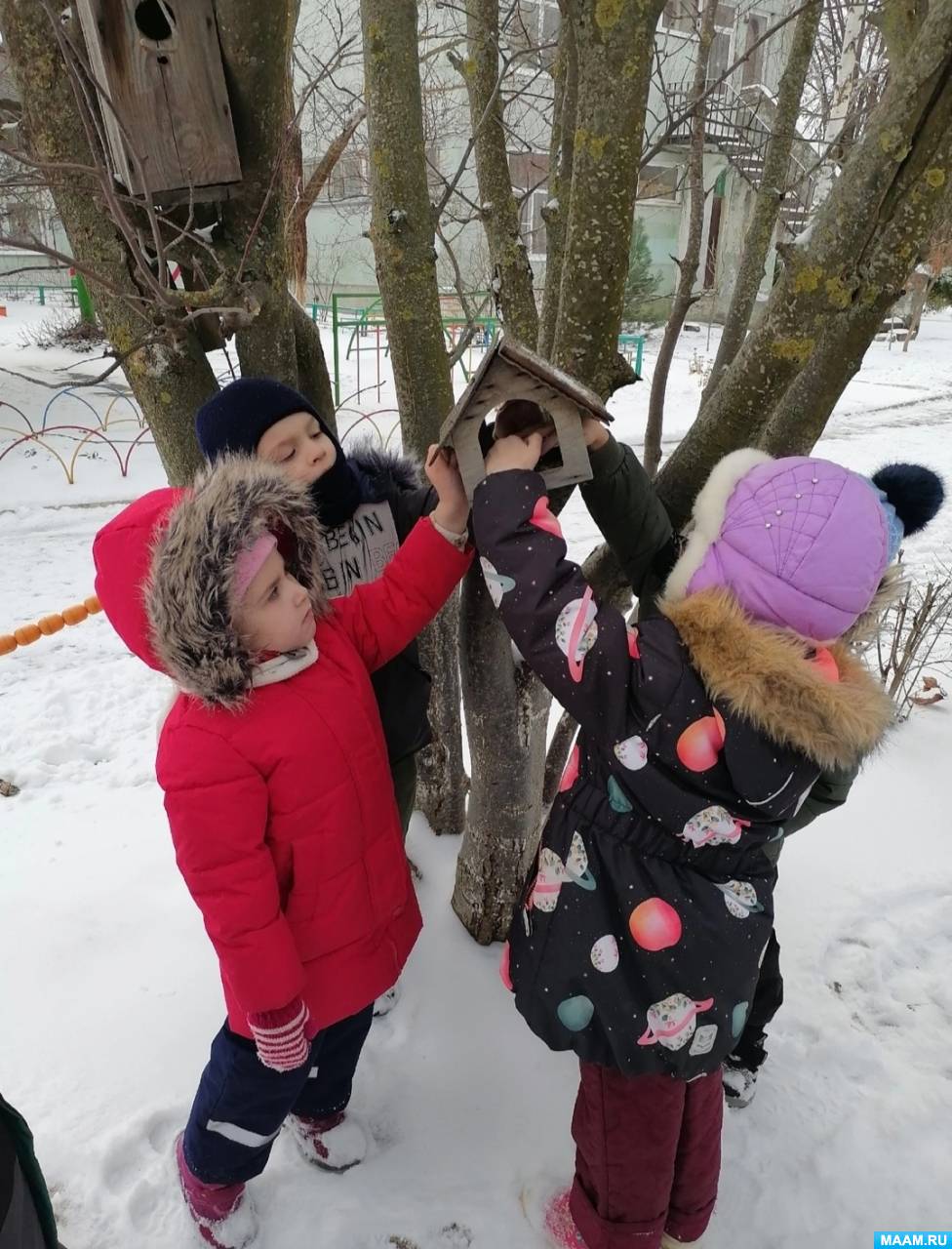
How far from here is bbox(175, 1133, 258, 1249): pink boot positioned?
62.4 inches

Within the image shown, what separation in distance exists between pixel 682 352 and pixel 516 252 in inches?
593

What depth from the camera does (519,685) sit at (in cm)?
190

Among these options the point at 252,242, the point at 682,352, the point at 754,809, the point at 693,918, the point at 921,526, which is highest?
the point at 252,242

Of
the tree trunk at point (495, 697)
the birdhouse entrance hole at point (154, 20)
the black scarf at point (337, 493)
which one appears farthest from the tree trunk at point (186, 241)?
the tree trunk at point (495, 697)

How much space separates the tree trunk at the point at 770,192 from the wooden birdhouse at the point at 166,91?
5.61 feet

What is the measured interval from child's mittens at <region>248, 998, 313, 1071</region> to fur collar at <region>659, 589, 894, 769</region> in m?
0.90

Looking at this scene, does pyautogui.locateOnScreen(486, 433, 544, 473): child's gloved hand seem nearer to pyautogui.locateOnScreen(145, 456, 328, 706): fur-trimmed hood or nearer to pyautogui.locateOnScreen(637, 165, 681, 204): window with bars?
pyautogui.locateOnScreen(145, 456, 328, 706): fur-trimmed hood

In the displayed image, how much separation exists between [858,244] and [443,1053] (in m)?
2.01

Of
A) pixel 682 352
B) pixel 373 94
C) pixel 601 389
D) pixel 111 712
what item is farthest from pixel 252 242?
pixel 682 352

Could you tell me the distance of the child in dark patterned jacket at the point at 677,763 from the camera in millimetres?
1174

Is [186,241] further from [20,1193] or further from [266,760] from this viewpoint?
[20,1193]

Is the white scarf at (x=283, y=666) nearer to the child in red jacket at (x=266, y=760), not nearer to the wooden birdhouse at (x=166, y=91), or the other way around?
the child in red jacket at (x=266, y=760)

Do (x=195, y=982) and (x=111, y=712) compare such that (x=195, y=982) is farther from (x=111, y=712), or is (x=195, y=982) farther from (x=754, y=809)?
(x=111, y=712)

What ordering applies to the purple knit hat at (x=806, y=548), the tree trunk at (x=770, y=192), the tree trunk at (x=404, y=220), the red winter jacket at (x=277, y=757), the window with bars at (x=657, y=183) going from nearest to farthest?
the purple knit hat at (x=806, y=548) → the red winter jacket at (x=277, y=757) → the tree trunk at (x=404, y=220) → the tree trunk at (x=770, y=192) → the window with bars at (x=657, y=183)
